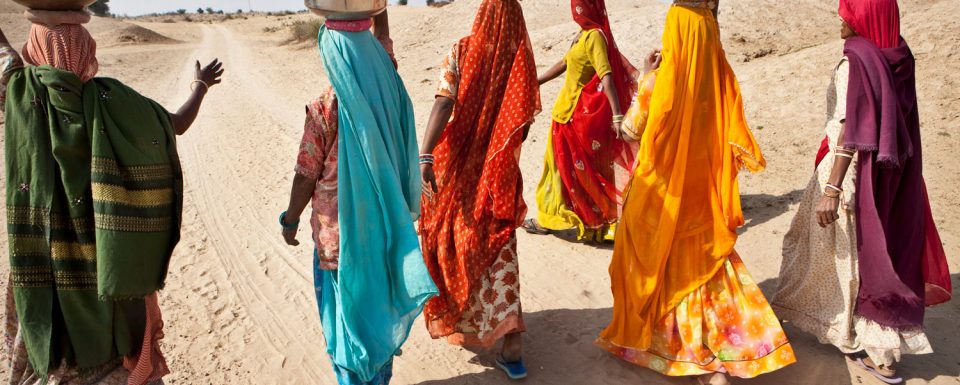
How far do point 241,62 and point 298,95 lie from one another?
8506 mm

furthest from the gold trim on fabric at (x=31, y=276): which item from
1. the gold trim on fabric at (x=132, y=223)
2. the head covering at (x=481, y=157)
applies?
the head covering at (x=481, y=157)

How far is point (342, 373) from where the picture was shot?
10.4 ft

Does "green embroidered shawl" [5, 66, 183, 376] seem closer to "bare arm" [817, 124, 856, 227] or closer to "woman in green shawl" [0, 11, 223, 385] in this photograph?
"woman in green shawl" [0, 11, 223, 385]

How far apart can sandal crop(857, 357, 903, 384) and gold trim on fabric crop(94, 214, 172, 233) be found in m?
3.69

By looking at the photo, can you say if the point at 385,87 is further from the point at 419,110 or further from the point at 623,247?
the point at 419,110

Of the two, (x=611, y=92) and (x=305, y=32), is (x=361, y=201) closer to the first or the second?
A: (x=611, y=92)

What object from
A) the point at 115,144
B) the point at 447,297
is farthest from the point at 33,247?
the point at 447,297

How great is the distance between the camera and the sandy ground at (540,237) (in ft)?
13.0

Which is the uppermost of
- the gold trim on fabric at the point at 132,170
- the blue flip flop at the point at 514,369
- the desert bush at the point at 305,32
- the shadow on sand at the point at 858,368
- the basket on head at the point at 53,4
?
the basket on head at the point at 53,4

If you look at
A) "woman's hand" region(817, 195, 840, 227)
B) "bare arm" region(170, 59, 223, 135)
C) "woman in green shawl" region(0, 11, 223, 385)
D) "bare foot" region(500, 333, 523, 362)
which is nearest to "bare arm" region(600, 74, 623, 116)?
"woman's hand" region(817, 195, 840, 227)

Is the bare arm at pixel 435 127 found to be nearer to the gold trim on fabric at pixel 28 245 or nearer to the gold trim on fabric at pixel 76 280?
the gold trim on fabric at pixel 76 280

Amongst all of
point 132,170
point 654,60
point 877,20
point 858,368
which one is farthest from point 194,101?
point 858,368

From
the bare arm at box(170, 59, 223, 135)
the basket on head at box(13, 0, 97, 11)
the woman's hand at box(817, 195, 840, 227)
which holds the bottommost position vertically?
the woman's hand at box(817, 195, 840, 227)

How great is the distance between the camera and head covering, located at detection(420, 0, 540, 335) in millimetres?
3547
